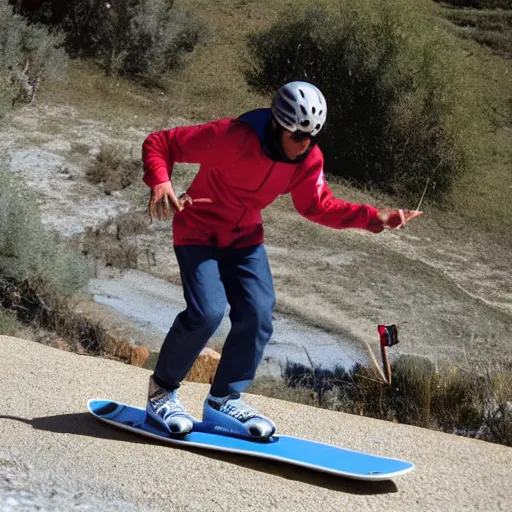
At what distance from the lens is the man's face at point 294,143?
4762 mm

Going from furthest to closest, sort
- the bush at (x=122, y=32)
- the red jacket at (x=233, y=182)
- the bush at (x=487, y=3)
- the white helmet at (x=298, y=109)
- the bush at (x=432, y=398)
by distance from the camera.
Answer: the bush at (x=487, y=3) < the bush at (x=122, y=32) < the bush at (x=432, y=398) < the red jacket at (x=233, y=182) < the white helmet at (x=298, y=109)

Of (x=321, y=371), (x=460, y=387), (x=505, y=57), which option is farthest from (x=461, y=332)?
(x=505, y=57)

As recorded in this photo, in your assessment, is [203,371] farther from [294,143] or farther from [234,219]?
[294,143]

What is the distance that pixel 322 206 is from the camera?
507 cm

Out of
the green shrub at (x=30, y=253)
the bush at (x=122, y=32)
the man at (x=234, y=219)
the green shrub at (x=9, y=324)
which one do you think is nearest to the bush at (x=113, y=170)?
the green shrub at (x=30, y=253)

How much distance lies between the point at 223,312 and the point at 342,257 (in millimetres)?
8374

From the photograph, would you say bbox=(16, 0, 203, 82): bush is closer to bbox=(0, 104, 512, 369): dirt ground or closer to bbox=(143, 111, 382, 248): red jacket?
bbox=(0, 104, 512, 369): dirt ground

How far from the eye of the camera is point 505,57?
22766mm

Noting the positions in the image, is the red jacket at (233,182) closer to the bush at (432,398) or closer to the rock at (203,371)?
the bush at (432,398)

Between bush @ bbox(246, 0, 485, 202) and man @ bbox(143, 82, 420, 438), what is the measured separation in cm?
1231

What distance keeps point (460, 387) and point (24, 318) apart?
3664 mm

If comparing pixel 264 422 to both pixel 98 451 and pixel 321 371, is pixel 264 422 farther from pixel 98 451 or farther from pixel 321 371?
pixel 321 371

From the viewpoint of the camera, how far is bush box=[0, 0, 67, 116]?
16.0 metres

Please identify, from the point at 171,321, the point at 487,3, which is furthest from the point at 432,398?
the point at 487,3
